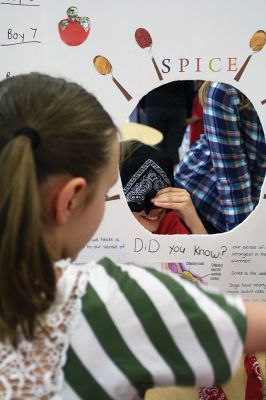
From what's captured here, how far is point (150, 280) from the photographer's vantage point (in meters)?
0.44

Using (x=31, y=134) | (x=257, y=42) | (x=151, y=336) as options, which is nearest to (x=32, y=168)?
(x=31, y=134)

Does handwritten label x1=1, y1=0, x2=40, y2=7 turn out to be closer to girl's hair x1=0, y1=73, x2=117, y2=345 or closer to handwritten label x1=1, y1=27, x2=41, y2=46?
handwritten label x1=1, y1=27, x2=41, y2=46

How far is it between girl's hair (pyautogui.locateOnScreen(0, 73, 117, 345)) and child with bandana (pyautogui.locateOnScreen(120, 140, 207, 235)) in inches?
15.4

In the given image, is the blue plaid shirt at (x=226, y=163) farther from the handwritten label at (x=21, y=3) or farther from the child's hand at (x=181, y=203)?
the handwritten label at (x=21, y=3)

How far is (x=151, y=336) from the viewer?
44cm

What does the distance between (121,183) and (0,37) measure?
0.31 metres

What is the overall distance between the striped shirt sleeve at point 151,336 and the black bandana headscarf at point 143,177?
1.42ft

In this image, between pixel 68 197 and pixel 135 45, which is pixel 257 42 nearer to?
pixel 135 45

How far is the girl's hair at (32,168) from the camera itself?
0.42 m

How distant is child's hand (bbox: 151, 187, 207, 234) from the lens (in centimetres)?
88

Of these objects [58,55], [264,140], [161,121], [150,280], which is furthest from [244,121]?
[150,280]

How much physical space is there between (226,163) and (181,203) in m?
0.11

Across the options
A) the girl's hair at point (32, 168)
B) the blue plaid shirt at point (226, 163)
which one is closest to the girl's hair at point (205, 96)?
the blue plaid shirt at point (226, 163)

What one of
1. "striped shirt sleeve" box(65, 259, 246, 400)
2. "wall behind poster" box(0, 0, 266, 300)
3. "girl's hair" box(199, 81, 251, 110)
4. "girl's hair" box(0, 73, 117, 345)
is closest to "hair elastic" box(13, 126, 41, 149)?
"girl's hair" box(0, 73, 117, 345)
